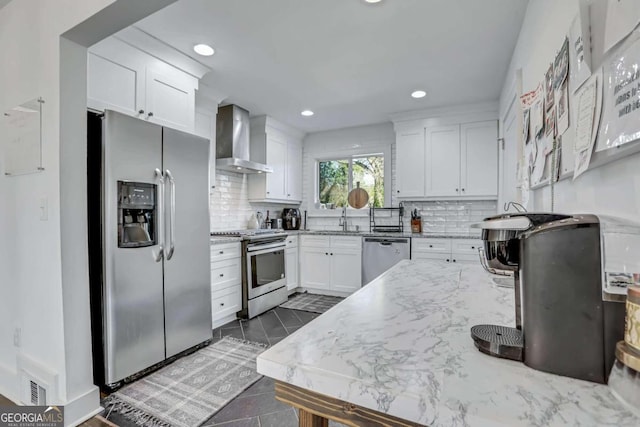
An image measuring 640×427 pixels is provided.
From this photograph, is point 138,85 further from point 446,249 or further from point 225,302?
point 446,249

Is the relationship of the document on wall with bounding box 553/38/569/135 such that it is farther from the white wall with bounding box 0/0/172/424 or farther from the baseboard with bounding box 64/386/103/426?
the baseboard with bounding box 64/386/103/426

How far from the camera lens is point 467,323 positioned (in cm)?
84

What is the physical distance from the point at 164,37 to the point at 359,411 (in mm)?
2796

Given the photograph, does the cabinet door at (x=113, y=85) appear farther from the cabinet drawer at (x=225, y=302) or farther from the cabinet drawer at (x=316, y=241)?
the cabinet drawer at (x=316, y=241)

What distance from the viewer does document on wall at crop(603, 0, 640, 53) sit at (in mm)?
628

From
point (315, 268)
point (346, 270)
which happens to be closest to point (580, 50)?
point (346, 270)

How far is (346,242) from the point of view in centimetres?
430

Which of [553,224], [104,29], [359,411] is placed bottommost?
[359,411]

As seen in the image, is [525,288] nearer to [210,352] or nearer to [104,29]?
[104,29]

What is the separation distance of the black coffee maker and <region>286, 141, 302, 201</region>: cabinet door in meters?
0.22

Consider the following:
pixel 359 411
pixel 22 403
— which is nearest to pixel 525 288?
pixel 359 411

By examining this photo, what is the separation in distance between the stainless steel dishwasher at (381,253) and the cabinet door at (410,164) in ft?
2.36

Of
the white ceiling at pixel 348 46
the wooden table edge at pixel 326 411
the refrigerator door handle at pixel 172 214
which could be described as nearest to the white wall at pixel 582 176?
the white ceiling at pixel 348 46

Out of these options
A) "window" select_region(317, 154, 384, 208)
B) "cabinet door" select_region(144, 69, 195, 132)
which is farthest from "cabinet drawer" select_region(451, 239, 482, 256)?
"cabinet door" select_region(144, 69, 195, 132)
